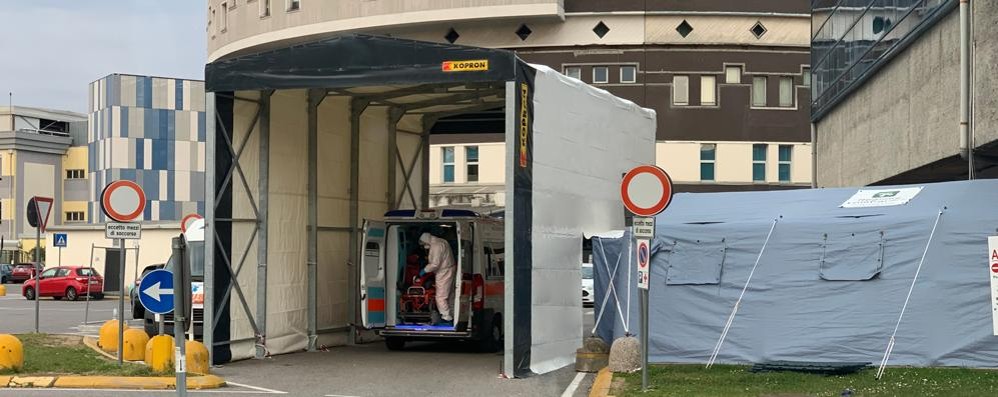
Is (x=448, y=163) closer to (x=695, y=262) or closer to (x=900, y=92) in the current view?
(x=900, y=92)

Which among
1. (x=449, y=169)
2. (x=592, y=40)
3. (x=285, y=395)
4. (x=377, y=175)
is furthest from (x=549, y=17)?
(x=285, y=395)

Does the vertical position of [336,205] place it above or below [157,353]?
above

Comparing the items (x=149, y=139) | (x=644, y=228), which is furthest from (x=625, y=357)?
(x=149, y=139)

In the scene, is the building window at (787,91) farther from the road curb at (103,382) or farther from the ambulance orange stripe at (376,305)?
the road curb at (103,382)

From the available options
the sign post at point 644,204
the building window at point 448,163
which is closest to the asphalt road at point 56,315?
the sign post at point 644,204

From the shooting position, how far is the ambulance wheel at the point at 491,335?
20.2m

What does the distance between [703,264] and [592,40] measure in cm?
3910

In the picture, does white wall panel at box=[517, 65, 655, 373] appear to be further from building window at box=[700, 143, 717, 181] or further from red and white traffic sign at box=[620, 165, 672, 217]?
building window at box=[700, 143, 717, 181]

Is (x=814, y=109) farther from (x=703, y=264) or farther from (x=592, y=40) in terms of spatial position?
(x=592, y=40)

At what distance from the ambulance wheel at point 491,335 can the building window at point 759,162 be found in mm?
38810

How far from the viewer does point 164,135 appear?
89.3m

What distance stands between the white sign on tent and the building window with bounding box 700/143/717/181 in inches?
1595

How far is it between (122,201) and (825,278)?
9272mm

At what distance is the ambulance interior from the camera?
20.0 m
